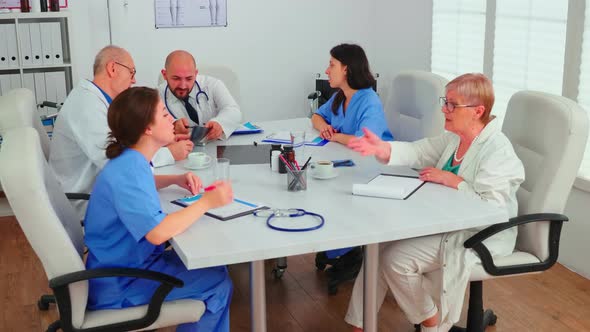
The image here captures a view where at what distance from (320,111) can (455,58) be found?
1.37m

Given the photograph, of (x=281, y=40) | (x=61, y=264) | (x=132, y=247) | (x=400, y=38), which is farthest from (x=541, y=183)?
(x=281, y=40)

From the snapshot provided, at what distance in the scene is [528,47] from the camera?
4078 mm

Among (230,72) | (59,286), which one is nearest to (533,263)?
(59,286)

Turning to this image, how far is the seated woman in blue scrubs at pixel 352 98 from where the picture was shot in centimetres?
363

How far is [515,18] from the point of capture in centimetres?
419

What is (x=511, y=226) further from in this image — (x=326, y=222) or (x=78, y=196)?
(x=78, y=196)

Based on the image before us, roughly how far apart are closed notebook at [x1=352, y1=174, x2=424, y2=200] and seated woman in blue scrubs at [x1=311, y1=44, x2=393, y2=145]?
2.52 feet

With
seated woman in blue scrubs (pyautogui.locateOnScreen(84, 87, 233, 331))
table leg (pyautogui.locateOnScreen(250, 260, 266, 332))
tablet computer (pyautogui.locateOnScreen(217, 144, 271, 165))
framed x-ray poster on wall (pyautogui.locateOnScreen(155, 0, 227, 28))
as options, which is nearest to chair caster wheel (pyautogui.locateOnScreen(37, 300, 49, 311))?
tablet computer (pyautogui.locateOnScreen(217, 144, 271, 165))

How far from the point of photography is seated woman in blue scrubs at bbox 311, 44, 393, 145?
3631mm

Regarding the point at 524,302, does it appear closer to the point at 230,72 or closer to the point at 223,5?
the point at 230,72

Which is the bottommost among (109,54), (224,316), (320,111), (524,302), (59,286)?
(524,302)

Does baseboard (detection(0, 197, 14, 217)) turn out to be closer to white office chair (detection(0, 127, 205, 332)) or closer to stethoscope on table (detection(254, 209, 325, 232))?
white office chair (detection(0, 127, 205, 332))

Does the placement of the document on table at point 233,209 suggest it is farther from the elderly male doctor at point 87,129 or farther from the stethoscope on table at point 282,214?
the elderly male doctor at point 87,129

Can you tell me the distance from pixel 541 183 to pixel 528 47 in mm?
1544
